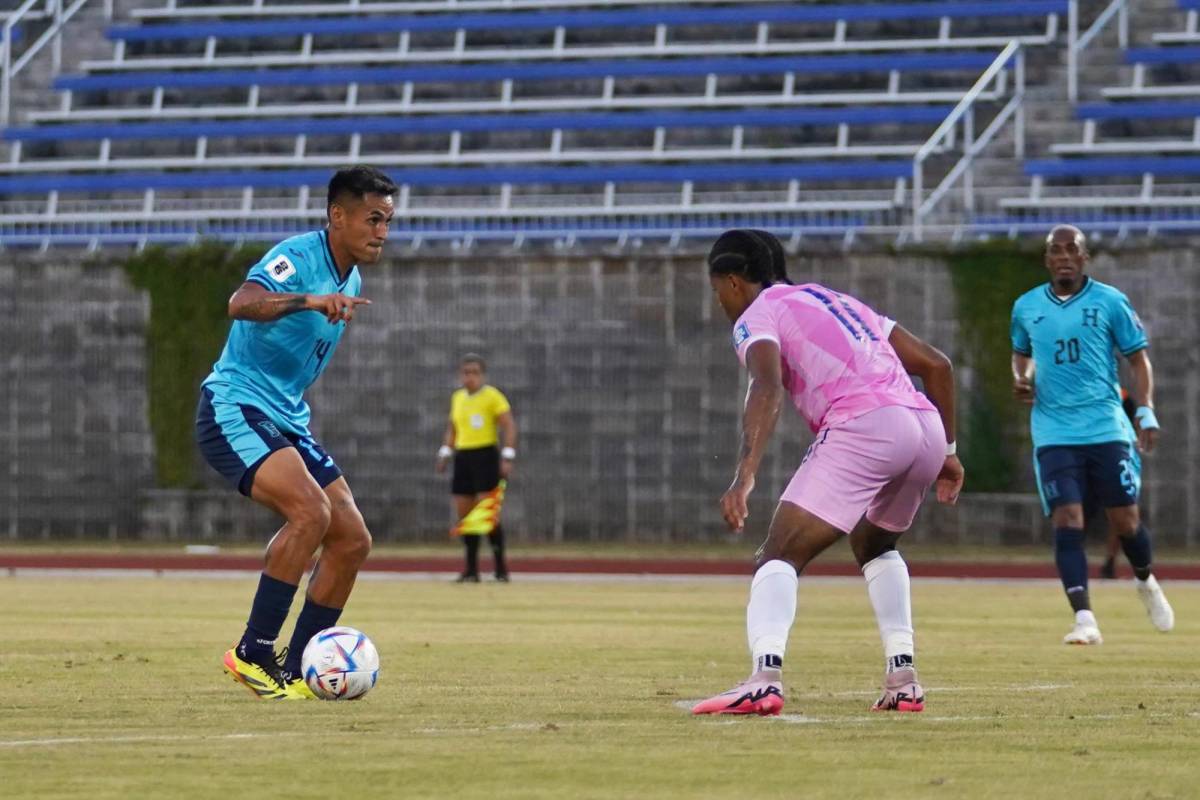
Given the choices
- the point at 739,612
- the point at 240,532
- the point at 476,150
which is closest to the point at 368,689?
the point at 739,612

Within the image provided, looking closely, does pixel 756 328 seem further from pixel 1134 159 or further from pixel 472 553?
pixel 1134 159

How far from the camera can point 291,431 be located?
10609 mm

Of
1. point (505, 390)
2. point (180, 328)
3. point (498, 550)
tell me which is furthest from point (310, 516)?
point (180, 328)

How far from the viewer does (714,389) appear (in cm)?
2858

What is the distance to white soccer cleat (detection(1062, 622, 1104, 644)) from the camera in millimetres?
13953

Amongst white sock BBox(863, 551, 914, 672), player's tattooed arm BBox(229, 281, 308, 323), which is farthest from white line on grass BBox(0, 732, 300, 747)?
white sock BBox(863, 551, 914, 672)

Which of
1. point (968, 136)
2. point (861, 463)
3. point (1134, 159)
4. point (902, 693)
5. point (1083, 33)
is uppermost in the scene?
point (1083, 33)

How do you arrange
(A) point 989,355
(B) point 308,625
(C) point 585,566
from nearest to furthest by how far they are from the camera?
(B) point 308,625 → (C) point 585,566 → (A) point 989,355

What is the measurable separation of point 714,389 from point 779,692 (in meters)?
19.7

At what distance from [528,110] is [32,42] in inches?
365

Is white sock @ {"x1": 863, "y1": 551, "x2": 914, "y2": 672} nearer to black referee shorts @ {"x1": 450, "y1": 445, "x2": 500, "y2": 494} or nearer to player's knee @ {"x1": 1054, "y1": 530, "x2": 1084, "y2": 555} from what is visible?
player's knee @ {"x1": 1054, "y1": 530, "x2": 1084, "y2": 555}

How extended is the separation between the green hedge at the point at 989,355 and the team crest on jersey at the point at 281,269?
60.0 feet

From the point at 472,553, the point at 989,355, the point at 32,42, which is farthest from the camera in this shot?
the point at 32,42

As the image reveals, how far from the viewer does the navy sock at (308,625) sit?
1040 cm
